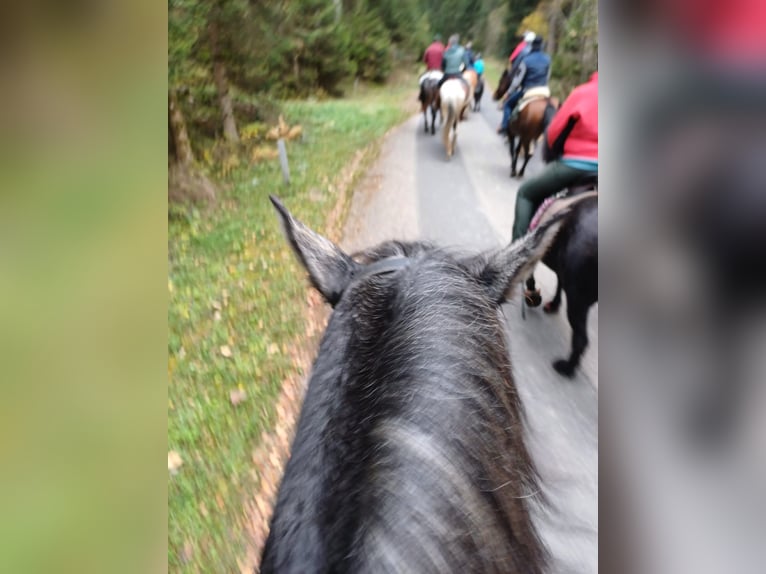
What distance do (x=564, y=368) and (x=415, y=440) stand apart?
2683 millimetres

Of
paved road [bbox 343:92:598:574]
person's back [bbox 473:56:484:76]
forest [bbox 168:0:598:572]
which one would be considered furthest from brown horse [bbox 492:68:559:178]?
forest [bbox 168:0:598:572]

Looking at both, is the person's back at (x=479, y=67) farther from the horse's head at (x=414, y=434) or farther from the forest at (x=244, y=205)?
the horse's head at (x=414, y=434)

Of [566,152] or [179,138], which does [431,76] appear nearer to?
[566,152]

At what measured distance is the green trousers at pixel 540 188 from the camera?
3.26 metres

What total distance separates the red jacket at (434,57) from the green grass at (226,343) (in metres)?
3.29

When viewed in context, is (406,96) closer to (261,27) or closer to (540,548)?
(261,27)

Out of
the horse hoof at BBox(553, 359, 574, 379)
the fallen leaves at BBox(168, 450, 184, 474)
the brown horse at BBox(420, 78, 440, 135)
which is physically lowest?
the horse hoof at BBox(553, 359, 574, 379)

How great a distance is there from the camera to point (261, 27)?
9.42 ft

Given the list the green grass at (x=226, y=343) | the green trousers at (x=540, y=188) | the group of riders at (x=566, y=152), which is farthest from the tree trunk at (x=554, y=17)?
the green grass at (x=226, y=343)

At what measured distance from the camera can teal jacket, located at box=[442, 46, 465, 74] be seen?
6598 millimetres

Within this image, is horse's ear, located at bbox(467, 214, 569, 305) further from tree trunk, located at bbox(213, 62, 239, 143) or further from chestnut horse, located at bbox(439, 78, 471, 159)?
chestnut horse, located at bbox(439, 78, 471, 159)

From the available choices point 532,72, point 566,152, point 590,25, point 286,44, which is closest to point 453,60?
point 532,72
